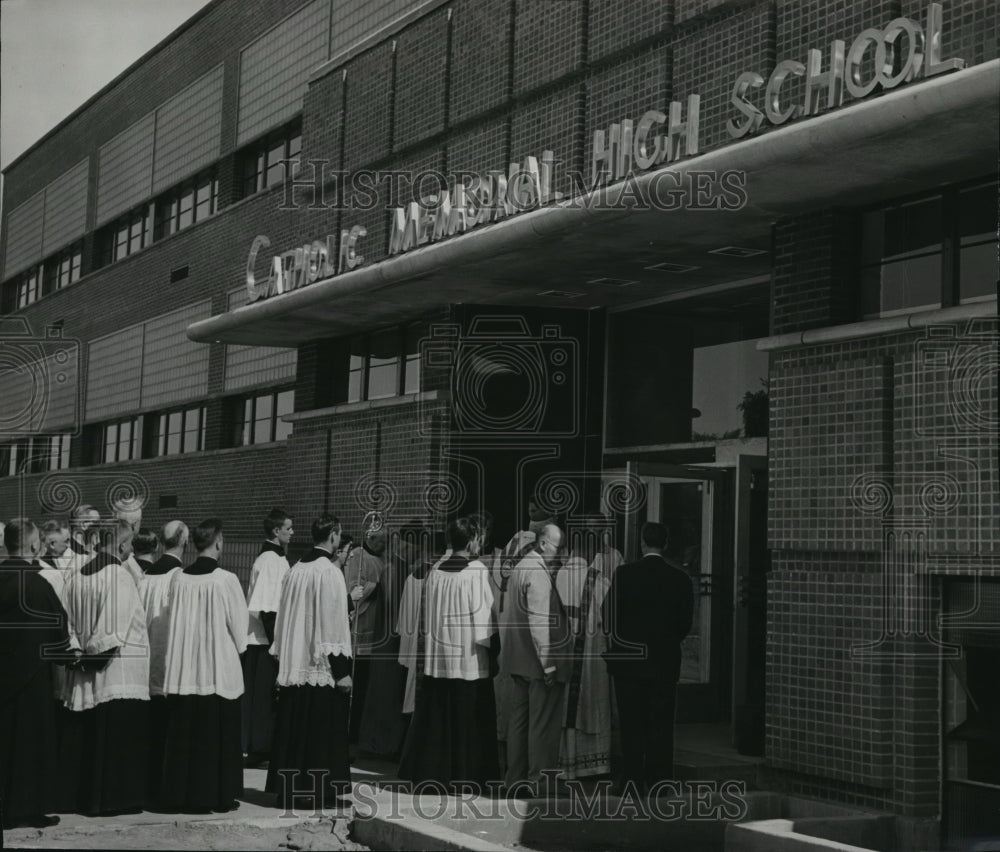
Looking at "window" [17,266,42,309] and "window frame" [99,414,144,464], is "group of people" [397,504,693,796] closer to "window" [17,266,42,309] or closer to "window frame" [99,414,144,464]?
"window frame" [99,414,144,464]

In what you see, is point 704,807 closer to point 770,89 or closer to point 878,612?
point 878,612

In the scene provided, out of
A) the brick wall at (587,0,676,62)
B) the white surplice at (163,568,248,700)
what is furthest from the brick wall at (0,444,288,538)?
the white surplice at (163,568,248,700)

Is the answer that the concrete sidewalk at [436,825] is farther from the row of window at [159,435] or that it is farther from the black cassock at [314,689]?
the row of window at [159,435]

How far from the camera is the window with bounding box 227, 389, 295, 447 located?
70.0 ft

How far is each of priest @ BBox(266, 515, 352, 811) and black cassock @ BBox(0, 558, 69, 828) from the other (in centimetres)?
164

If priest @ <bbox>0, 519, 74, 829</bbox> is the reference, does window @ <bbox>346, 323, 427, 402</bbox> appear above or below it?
above

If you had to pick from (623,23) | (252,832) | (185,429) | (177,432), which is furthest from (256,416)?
(252,832)

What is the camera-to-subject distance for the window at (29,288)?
34.7 metres

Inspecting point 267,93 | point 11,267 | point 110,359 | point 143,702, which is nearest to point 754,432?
point 143,702

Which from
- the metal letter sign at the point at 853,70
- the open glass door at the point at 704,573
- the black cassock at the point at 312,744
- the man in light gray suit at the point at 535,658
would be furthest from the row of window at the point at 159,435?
the metal letter sign at the point at 853,70

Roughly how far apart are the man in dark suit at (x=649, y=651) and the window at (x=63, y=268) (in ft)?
78.6

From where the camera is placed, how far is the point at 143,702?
32.6ft

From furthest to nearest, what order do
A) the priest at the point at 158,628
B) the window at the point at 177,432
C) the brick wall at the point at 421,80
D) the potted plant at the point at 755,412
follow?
the window at the point at 177,432
the brick wall at the point at 421,80
the potted plant at the point at 755,412
the priest at the point at 158,628

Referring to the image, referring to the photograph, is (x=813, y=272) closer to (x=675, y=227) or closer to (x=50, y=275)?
(x=675, y=227)
